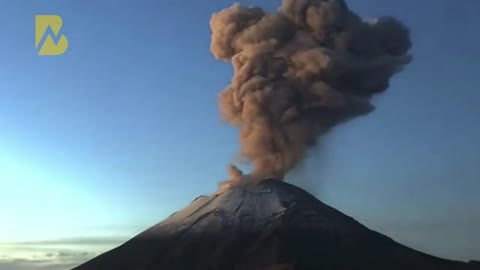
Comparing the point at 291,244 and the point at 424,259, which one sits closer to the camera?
the point at 424,259

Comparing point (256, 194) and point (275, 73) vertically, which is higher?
point (275, 73)

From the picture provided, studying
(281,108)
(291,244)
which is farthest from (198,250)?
(281,108)

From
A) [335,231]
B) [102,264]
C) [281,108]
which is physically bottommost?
[102,264]

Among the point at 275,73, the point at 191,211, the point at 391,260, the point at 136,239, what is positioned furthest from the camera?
the point at 136,239

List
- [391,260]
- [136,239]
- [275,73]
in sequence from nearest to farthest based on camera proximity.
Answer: [275,73] → [391,260] → [136,239]

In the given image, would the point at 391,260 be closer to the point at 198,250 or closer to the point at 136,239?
the point at 198,250

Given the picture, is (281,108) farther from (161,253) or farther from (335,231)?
(161,253)

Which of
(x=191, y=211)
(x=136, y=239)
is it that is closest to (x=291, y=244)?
(x=191, y=211)
